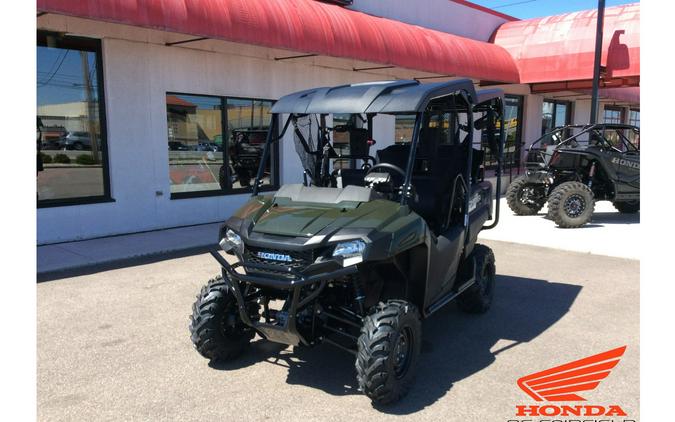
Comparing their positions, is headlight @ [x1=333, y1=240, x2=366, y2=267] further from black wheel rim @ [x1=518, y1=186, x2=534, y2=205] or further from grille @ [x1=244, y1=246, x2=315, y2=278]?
black wheel rim @ [x1=518, y1=186, x2=534, y2=205]

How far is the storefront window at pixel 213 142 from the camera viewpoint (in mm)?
9375

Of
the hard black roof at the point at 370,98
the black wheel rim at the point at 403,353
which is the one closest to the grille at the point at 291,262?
the black wheel rim at the point at 403,353

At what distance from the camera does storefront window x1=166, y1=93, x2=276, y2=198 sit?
938 cm

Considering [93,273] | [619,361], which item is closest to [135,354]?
[93,273]

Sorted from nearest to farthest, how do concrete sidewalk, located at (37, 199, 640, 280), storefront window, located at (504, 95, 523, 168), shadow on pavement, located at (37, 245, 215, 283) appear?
1. shadow on pavement, located at (37, 245, 215, 283)
2. concrete sidewalk, located at (37, 199, 640, 280)
3. storefront window, located at (504, 95, 523, 168)

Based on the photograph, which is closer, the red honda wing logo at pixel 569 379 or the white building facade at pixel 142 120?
the red honda wing logo at pixel 569 379

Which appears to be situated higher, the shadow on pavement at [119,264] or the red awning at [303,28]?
the red awning at [303,28]

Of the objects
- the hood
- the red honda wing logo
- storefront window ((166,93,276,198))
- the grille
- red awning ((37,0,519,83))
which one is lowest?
the red honda wing logo

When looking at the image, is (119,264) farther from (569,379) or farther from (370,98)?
(569,379)

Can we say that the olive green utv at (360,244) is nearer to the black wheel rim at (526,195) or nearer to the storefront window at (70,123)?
the storefront window at (70,123)

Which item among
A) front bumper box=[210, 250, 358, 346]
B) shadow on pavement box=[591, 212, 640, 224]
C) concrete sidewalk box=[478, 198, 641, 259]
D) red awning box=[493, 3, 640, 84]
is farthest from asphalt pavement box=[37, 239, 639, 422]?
red awning box=[493, 3, 640, 84]

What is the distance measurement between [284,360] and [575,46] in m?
14.0

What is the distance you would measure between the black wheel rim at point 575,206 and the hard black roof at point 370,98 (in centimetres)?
649

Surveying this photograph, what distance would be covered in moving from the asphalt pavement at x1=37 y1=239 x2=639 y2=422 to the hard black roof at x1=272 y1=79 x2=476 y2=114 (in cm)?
193
